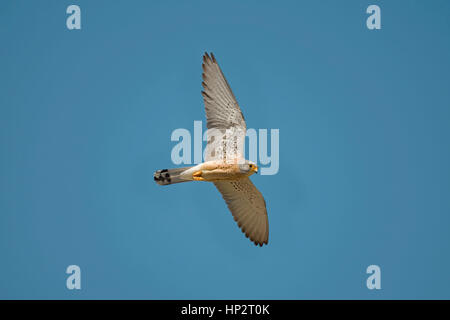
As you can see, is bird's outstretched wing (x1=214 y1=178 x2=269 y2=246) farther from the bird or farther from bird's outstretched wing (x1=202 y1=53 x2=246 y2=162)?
bird's outstretched wing (x1=202 y1=53 x2=246 y2=162)

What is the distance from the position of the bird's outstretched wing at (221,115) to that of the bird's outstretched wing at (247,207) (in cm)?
78

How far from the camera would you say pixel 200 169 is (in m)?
9.09

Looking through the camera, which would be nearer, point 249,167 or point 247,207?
point 249,167

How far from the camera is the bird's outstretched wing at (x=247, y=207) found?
979cm

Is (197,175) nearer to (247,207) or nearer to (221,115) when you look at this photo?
(221,115)

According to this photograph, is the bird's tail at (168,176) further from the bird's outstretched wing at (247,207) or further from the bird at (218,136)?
the bird's outstretched wing at (247,207)

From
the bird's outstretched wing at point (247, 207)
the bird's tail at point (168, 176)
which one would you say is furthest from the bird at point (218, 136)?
the bird's outstretched wing at point (247, 207)

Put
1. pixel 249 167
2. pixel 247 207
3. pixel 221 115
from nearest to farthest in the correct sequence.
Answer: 1. pixel 249 167
2. pixel 221 115
3. pixel 247 207

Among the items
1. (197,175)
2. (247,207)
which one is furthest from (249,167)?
(247,207)

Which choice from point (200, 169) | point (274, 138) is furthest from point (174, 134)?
point (274, 138)

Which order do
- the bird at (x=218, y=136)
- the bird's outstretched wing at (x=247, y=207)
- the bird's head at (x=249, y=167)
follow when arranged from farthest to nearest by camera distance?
the bird's outstretched wing at (x=247, y=207)
the bird at (x=218, y=136)
the bird's head at (x=249, y=167)

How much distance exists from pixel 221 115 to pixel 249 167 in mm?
994

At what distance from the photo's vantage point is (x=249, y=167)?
8.80 meters
